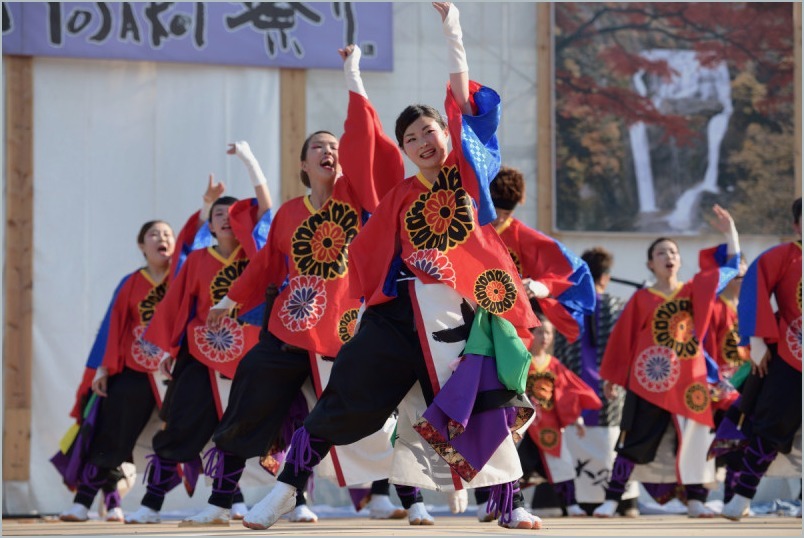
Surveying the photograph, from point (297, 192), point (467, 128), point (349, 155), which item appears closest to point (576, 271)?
point (349, 155)

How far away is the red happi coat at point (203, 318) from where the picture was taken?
5258 mm

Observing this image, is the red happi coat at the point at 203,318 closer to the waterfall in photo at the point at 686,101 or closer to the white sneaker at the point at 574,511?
the white sneaker at the point at 574,511

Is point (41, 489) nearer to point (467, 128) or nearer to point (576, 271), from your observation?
point (576, 271)

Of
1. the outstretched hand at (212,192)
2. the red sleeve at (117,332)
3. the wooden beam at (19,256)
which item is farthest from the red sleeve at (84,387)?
the wooden beam at (19,256)

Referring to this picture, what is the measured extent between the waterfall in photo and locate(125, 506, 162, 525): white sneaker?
13.3 feet

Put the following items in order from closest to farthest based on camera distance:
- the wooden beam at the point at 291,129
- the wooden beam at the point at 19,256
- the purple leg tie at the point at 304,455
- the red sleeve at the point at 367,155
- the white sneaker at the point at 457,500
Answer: the purple leg tie at the point at 304,455 → the white sneaker at the point at 457,500 → the red sleeve at the point at 367,155 → the wooden beam at the point at 19,256 → the wooden beam at the point at 291,129

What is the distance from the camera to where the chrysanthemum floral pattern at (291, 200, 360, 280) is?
452 cm

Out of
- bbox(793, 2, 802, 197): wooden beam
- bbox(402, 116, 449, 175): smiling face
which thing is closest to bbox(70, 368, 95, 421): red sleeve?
bbox(402, 116, 449, 175): smiling face

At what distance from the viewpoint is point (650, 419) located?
641cm

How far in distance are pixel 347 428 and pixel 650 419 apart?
3078mm

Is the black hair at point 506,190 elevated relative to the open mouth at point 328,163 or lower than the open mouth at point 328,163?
lower

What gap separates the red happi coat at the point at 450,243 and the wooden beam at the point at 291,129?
4.17 meters

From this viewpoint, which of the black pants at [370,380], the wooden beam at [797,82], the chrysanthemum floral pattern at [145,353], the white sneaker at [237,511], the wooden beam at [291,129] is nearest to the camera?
the black pants at [370,380]

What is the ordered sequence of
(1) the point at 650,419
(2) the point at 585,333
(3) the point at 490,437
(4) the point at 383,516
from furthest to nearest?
(2) the point at 585,333
(1) the point at 650,419
(4) the point at 383,516
(3) the point at 490,437
